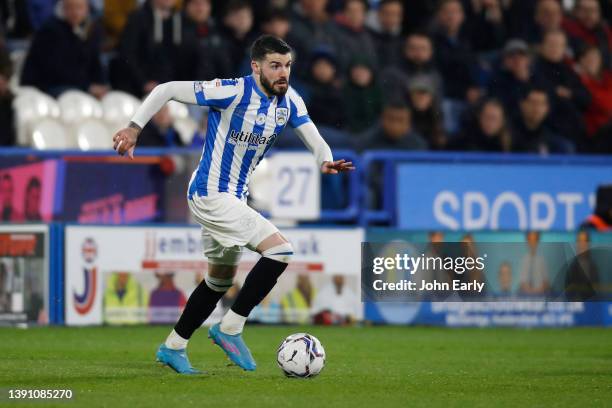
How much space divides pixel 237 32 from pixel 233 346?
27.0 ft

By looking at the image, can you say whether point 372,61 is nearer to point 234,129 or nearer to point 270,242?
point 234,129

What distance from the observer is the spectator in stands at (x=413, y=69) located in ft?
54.4

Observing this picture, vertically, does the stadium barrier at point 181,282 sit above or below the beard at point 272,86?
below

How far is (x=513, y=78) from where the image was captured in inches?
682

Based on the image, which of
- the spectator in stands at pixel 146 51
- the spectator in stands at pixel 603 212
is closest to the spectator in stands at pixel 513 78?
the spectator in stands at pixel 603 212

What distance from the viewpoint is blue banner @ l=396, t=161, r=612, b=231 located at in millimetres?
14156

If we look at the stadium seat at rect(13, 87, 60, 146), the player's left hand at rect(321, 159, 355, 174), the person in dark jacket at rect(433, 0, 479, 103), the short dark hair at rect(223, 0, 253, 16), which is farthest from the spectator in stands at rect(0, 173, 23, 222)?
the person in dark jacket at rect(433, 0, 479, 103)

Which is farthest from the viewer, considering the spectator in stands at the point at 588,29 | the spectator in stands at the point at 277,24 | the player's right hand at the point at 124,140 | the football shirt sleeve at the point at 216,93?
the spectator in stands at the point at 588,29

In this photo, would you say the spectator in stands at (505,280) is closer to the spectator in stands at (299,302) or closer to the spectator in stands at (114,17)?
the spectator in stands at (299,302)

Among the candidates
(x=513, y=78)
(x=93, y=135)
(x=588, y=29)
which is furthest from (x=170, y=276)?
(x=588, y=29)

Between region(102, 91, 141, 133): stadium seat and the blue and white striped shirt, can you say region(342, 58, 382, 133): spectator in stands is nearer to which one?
region(102, 91, 141, 133): stadium seat

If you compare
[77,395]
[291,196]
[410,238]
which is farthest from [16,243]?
[77,395]

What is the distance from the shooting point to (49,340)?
11266mm

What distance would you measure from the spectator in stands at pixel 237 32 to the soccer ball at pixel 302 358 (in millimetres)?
8166
